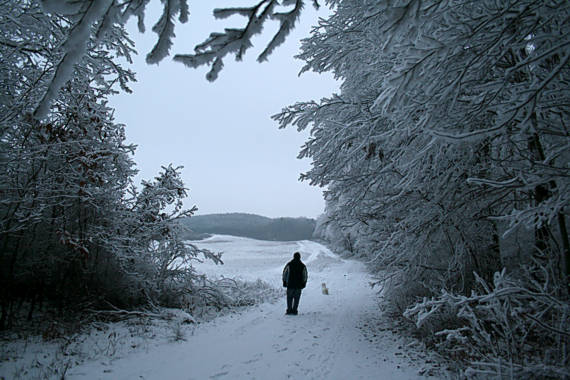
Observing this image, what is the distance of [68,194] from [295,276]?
5.59m

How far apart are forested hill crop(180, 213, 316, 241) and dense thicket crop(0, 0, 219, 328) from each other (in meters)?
80.7

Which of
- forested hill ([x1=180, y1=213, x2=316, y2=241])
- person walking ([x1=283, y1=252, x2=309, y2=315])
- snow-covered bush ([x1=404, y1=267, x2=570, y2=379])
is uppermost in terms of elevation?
snow-covered bush ([x1=404, y1=267, x2=570, y2=379])

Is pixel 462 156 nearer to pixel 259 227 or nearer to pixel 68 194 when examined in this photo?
pixel 68 194

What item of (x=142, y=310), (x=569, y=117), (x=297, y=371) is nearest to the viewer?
(x=569, y=117)

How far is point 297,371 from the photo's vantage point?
381 centimetres

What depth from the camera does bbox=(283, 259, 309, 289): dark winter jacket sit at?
7465 millimetres

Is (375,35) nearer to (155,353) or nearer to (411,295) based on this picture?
(411,295)

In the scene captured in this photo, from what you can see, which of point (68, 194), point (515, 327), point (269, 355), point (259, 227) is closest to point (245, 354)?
point (269, 355)

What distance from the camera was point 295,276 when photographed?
752cm

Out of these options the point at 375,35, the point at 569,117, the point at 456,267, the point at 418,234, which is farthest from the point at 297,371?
the point at 375,35

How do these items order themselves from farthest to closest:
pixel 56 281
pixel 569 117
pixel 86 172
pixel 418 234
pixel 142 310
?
pixel 142 310, pixel 56 281, pixel 86 172, pixel 418 234, pixel 569 117

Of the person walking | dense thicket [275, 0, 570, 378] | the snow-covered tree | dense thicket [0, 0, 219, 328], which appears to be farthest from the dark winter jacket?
the snow-covered tree

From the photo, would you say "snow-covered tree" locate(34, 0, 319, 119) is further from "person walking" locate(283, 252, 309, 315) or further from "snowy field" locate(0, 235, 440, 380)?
"person walking" locate(283, 252, 309, 315)

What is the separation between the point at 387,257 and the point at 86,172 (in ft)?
18.8
